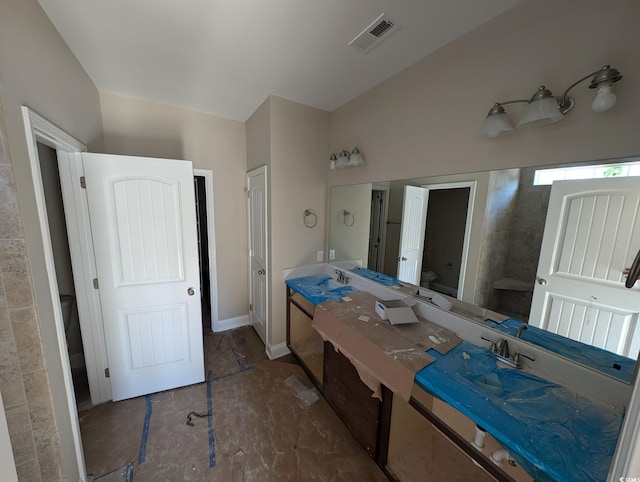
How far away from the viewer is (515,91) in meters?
1.21

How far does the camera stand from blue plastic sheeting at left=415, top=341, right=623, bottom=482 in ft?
2.45

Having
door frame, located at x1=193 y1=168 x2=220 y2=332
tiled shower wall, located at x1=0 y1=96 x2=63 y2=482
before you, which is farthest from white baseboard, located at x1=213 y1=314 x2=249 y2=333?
tiled shower wall, located at x1=0 y1=96 x2=63 y2=482

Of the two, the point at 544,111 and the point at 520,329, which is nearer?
the point at 544,111

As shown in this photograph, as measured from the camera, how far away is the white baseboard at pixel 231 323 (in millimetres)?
3049

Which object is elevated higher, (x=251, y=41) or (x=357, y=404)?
(x=251, y=41)

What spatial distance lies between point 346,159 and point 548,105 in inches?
56.1

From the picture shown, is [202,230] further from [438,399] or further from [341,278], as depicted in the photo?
[438,399]

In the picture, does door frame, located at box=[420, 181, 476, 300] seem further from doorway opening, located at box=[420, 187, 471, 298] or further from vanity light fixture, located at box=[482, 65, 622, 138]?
vanity light fixture, located at box=[482, 65, 622, 138]

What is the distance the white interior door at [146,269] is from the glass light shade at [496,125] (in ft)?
6.99

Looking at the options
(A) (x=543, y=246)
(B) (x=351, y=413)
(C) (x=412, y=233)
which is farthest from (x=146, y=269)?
(A) (x=543, y=246)

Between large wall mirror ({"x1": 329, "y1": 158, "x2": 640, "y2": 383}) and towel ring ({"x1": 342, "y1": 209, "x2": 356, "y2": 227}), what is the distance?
670 millimetres

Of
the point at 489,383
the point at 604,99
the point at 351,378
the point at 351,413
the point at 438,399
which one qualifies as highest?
the point at 604,99

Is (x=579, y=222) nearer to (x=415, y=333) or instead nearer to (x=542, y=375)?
(x=542, y=375)

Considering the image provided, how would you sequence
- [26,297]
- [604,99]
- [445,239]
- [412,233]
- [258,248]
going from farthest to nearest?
[258,248] → [412,233] → [445,239] → [26,297] → [604,99]
